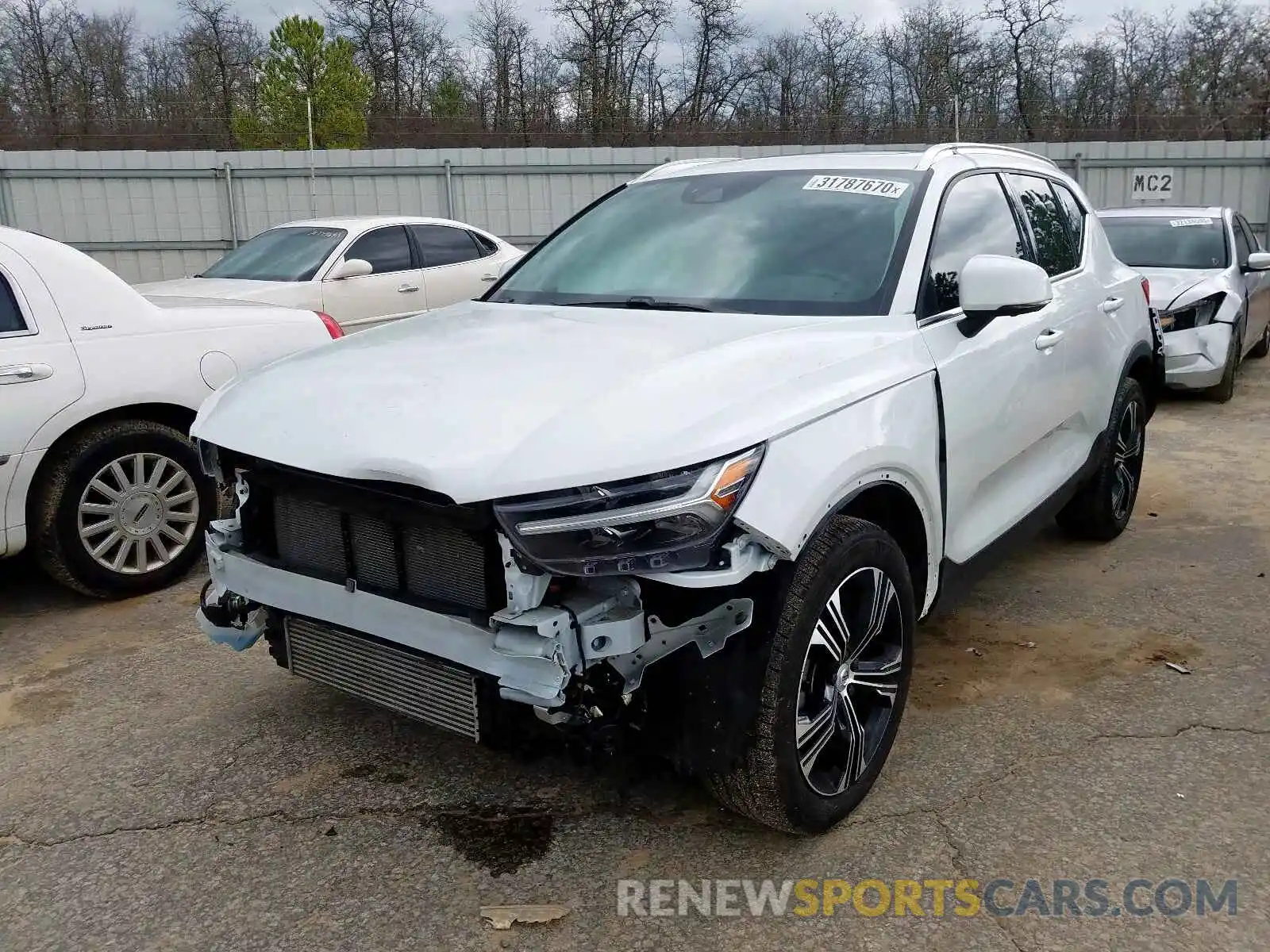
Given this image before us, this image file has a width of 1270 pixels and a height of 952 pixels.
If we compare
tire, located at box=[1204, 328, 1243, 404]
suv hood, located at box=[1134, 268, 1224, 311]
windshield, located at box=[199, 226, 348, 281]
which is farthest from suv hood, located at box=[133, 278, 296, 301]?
tire, located at box=[1204, 328, 1243, 404]

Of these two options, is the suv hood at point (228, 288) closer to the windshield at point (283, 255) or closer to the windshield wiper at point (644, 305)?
the windshield at point (283, 255)

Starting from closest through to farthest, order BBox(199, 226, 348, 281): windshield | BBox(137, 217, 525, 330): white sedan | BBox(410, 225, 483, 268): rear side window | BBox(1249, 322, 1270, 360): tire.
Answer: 1. BBox(137, 217, 525, 330): white sedan
2. BBox(199, 226, 348, 281): windshield
3. BBox(410, 225, 483, 268): rear side window
4. BBox(1249, 322, 1270, 360): tire

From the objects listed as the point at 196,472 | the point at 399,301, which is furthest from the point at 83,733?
the point at 399,301

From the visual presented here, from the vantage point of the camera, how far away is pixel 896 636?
9.77 feet

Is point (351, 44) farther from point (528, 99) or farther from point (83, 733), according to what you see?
point (83, 733)

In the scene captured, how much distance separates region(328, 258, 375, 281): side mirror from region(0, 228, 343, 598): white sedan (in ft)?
12.8

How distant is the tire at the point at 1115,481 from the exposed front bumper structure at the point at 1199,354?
13.4ft

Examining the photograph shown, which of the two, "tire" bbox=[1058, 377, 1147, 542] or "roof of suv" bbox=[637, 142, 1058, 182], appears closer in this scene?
"roof of suv" bbox=[637, 142, 1058, 182]

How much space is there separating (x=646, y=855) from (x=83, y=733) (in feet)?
6.39

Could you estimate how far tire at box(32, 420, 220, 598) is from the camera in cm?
443

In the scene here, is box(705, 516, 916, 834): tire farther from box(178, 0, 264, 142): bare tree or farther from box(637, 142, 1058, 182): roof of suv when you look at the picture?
box(178, 0, 264, 142): bare tree

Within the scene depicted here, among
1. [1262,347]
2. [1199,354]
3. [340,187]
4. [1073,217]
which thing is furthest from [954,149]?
[340,187]

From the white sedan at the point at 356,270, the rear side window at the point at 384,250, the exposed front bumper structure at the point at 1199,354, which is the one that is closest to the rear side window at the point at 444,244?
the white sedan at the point at 356,270

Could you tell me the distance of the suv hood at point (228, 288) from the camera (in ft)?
27.1
